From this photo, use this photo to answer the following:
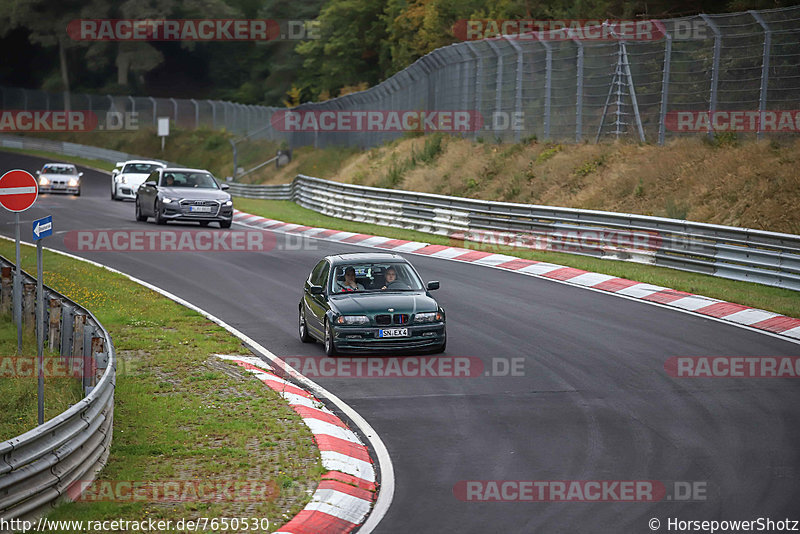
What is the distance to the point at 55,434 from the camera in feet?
26.9

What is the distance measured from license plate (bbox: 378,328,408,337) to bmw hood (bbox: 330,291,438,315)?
0.25 meters

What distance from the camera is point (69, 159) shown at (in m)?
75.8

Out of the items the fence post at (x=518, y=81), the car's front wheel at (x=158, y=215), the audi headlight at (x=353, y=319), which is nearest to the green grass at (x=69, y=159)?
the car's front wheel at (x=158, y=215)

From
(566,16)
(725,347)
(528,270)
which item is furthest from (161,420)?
(566,16)

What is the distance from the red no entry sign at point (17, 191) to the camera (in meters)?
11.3

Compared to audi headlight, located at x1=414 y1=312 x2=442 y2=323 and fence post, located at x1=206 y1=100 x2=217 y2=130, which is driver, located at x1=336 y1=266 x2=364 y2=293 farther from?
fence post, located at x1=206 y1=100 x2=217 y2=130

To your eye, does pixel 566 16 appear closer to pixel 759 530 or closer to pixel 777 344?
pixel 777 344

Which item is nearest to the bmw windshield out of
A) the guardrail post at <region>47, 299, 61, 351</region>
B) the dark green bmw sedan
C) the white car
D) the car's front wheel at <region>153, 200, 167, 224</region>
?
the dark green bmw sedan

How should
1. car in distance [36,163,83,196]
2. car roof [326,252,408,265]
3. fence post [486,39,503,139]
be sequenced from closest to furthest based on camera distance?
1. car roof [326,252,408,265]
2. fence post [486,39,503,139]
3. car in distance [36,163,83,196]

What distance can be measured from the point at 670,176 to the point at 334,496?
19613 mm

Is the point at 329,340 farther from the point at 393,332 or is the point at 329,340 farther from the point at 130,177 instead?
the point at 130,177

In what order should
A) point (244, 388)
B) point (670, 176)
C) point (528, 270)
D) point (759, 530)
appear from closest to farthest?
point (759, 530) → point (244, 388) → point (528, 270) → point (670, 176)

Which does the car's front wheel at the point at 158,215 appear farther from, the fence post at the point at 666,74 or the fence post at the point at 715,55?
the fence post at the point at 715,55

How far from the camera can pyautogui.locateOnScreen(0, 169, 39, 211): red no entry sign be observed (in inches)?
444
